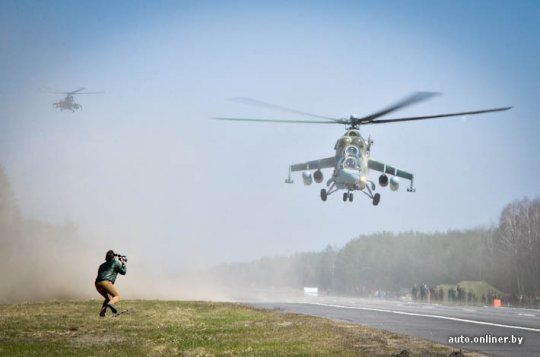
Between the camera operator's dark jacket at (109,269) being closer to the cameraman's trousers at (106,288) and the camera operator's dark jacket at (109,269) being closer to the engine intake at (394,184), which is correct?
the cameraman's trousers at (106,288)

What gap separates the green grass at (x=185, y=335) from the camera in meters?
18.0

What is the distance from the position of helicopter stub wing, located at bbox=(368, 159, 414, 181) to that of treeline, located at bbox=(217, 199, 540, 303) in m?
36.3

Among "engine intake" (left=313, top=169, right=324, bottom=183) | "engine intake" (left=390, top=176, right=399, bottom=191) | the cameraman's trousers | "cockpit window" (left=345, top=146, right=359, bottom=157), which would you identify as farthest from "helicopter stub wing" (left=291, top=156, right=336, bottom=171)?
the cameraman's trousers

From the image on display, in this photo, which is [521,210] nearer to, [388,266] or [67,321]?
[388,266]

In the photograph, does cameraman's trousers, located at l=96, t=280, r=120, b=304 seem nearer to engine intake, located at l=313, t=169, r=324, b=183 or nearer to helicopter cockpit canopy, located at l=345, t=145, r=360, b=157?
helicopter cockpit canopy, located at l=345, t=145, r=360, b=157

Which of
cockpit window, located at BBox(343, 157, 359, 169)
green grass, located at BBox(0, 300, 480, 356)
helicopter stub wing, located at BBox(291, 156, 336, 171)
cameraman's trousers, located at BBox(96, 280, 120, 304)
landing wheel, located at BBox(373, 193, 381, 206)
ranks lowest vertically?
green grass, located at BBox(0, 300, 480, 356)

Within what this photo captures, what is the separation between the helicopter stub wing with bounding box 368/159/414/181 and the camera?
37.1 metres

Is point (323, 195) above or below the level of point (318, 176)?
below

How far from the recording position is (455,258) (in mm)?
138500

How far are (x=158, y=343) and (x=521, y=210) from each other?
97.0m

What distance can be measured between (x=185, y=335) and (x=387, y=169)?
19439 millimetres

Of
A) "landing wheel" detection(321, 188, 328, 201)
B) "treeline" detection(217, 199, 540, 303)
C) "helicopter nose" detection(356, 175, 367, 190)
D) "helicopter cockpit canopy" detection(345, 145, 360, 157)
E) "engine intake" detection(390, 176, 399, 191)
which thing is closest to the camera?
"helicopter nose" detection(356, 175, 367, 190)

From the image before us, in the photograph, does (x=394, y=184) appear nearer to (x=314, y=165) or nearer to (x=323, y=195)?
(x=323, y=195)

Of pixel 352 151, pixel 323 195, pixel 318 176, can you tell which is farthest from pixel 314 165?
pixel 352 151
